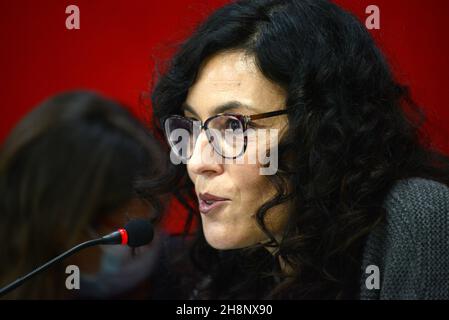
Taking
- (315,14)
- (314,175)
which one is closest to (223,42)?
(315,14)

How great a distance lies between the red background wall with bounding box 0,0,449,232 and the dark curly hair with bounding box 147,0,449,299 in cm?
41

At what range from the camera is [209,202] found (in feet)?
4.05

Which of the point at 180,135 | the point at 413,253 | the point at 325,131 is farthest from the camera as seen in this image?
the point at 180,135

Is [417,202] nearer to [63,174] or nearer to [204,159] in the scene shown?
[204,159]

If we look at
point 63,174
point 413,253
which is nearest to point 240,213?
point 413,253

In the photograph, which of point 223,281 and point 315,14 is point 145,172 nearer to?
point 223,281

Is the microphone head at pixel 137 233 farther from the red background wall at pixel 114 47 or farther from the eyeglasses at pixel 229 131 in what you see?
the red background wall at pixel 114 47

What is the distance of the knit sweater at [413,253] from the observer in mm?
1120

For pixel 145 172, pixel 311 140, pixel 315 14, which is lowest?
pixel 145 172

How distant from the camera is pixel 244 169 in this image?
3.94 ft

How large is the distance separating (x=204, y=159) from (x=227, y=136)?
A: 2.6 inches

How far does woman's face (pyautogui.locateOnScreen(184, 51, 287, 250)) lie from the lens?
3.96 ft
